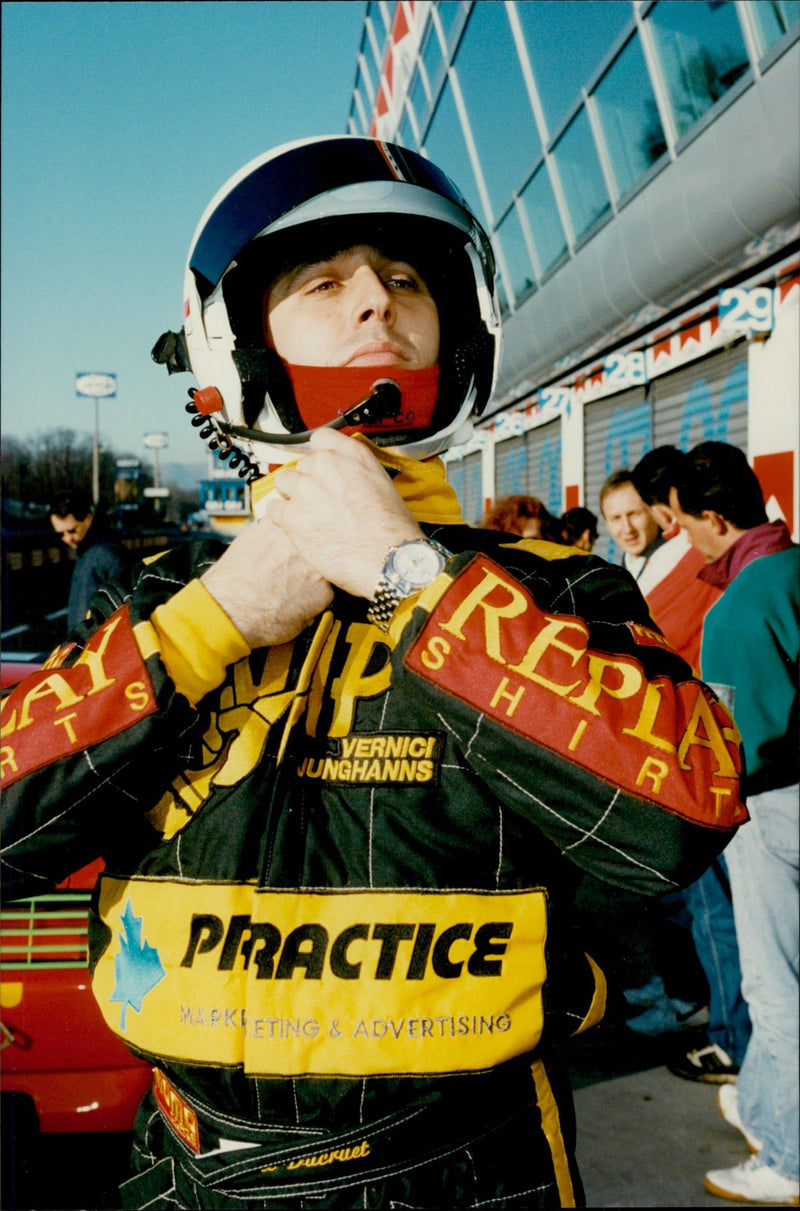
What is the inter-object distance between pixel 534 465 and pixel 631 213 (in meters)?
6.60

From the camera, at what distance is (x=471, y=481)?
63.6 feet

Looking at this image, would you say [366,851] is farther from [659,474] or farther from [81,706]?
[659,474]

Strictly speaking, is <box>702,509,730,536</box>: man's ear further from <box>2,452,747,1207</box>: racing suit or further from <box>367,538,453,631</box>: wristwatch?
<box>367,538,453,631</box>: wristwatch

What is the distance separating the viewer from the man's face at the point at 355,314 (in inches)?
50.5

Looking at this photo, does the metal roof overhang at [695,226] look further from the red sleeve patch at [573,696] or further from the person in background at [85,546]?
the red sleeve patch at [573,696]

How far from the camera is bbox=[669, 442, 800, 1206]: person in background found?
2764mm

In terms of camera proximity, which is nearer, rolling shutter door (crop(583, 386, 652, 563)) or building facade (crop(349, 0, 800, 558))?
building facade (crop(349, 0, 800, 558))

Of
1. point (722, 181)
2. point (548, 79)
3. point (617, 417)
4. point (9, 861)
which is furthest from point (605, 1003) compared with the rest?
point (548, 79)

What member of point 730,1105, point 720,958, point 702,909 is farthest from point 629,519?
point 730,1105

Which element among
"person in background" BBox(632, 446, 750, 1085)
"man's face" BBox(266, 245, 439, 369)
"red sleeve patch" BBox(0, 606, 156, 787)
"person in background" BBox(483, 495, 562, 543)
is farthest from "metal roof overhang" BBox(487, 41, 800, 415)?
"red sleeve patch" BBox(0, 606, 156, 787)

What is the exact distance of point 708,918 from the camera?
12.2ft

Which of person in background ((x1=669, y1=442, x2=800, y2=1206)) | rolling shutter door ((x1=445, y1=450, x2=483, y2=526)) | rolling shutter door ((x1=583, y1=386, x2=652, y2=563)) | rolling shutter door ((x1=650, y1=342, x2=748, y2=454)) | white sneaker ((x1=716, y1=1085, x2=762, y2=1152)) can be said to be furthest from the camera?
rolling shutter door ((x1=445, y1=450, x2=483, y2=526))

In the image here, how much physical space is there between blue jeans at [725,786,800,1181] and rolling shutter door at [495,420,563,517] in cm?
865

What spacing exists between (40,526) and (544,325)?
3187 centimetres
